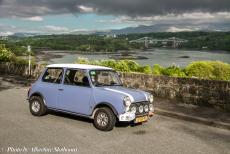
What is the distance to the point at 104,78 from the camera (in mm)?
10344

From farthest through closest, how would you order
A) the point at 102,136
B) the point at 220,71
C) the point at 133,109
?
the point at 220,71 → the point at 133,109 → the point at 102,136

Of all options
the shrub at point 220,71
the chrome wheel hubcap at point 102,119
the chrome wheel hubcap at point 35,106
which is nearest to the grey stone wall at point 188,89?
the chrome wheel hubcap at point 102,119

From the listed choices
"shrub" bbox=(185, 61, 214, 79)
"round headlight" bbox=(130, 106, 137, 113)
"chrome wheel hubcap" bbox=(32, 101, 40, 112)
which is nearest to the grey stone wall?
"round headlight" bbox=(130, 106, 137, 113)

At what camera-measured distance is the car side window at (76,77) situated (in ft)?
32.7

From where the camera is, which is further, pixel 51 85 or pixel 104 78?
pixel 51 85

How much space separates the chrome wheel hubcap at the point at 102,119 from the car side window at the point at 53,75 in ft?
6.22

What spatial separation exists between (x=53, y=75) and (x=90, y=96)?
1792 mm

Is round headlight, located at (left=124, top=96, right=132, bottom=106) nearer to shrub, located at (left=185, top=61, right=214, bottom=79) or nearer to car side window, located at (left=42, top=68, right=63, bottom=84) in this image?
car side window, located at (left=42, top=68, right=63, bottom=84)

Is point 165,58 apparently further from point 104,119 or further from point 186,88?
point 104,119

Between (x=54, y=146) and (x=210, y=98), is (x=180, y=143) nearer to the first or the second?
(x=54, y=146)

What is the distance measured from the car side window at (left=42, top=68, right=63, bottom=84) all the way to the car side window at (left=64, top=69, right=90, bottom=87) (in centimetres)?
28

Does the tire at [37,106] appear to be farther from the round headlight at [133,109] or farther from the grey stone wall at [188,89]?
the grey stone wall at [188,89]

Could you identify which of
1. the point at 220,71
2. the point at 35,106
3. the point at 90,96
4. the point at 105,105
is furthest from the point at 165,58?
the point at 105,105

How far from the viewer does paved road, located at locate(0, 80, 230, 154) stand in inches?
300
